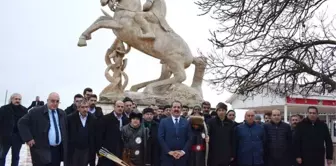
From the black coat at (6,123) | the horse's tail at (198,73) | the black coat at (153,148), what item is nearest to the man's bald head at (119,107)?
the black coat at (153,148)

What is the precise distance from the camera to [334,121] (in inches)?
1277

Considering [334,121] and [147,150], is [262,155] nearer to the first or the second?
[147,150]

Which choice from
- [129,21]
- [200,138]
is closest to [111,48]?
[129,21]

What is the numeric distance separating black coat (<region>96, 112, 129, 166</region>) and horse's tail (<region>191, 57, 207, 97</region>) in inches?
293

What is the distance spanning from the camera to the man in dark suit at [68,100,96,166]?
25.7 ft

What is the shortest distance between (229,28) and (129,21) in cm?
527

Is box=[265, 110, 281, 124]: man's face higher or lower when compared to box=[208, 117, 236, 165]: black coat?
higher

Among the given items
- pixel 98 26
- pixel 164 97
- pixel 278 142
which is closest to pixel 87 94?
pixel 278 142

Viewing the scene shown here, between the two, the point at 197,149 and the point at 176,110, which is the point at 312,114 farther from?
the point at 176,110

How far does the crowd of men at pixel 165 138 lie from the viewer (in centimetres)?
750

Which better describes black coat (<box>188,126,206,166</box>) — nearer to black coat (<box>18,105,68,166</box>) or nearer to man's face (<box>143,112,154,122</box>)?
man's face (<box>143,112,154,122</box>)

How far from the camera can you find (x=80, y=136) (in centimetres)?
784

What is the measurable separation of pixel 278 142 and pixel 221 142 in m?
1.04

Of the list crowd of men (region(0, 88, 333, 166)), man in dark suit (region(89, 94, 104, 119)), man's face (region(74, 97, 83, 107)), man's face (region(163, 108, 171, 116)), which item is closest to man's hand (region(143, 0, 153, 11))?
man's face (region(163, 108, 171, 116))
